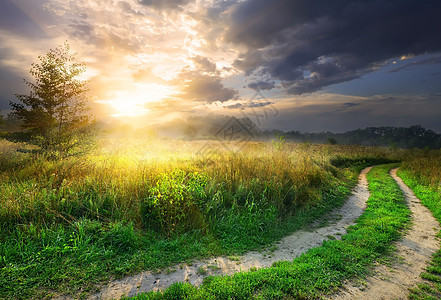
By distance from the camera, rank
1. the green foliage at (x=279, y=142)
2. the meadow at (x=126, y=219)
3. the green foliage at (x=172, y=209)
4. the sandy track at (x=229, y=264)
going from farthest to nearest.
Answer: the green foliage at (x=279, y=142)
the green foliage at (x=172, y=209)
the meadow at (x=126, y=219)
the sandy track at (x=229, y=264)

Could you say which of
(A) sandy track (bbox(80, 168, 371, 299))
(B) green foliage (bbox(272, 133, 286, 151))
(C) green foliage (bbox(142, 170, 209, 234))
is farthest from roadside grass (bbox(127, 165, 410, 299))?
(B) green foliage (bbox(272, 133, 286, 151))

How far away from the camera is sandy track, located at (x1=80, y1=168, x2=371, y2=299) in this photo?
3707 millimetres

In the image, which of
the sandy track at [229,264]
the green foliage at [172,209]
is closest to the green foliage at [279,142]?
the sandy track at [229,264]

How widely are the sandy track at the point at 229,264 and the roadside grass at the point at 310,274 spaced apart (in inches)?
12.6

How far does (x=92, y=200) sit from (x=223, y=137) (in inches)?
375

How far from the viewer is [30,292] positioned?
11.4 ft

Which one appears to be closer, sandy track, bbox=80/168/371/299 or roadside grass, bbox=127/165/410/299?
roadside grass, bbox=127/165/410/299

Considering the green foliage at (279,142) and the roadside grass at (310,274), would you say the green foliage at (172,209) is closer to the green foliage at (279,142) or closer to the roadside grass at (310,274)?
the roadside grass at (310,274)

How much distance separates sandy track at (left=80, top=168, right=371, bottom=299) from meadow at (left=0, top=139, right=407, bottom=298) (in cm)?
25

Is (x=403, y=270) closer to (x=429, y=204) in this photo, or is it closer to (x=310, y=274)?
(x=310, y=274)

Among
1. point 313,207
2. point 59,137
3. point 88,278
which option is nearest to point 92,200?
point 88,278

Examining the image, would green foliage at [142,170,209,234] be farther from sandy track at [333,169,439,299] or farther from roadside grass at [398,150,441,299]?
roadside grass at [398,150,441,299]

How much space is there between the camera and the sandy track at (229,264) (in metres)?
3.71

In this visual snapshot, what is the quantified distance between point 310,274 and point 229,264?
156 centimetres
